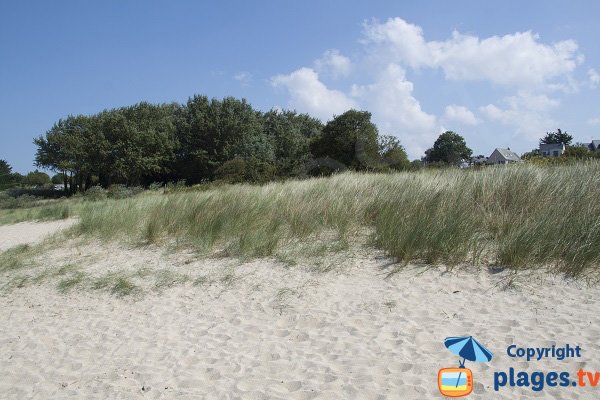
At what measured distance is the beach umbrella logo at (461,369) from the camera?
2.89m

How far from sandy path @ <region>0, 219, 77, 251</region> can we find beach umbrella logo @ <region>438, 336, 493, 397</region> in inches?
412

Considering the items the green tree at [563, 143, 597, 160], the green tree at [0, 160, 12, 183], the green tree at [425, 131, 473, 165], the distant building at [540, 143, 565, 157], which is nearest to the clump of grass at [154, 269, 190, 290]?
the green tree at [563, 143, 597, 160]

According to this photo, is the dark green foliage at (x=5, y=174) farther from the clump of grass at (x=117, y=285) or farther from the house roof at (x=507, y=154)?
the house roof at (x=507, y=154)

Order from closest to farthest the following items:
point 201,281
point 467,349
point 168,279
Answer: point 467,349 → point 201,281 → point 168,279

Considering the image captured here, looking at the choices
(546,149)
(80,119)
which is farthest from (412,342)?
(546,149)

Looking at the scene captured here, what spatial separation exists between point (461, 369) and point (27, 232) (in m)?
14.4

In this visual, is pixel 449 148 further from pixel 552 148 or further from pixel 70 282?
pixel 70 282

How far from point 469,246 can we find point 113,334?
4723 millimetres

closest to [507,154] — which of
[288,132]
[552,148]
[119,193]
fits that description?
[552,148]

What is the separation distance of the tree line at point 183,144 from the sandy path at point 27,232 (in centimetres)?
1424

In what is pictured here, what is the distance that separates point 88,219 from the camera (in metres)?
10.4

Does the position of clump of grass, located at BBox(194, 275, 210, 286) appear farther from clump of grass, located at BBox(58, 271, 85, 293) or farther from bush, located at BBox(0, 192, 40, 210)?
bush, located at BBox(0, 192, 40, 210)

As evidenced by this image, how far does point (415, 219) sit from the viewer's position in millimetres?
6348

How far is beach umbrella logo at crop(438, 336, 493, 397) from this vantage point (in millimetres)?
2887
